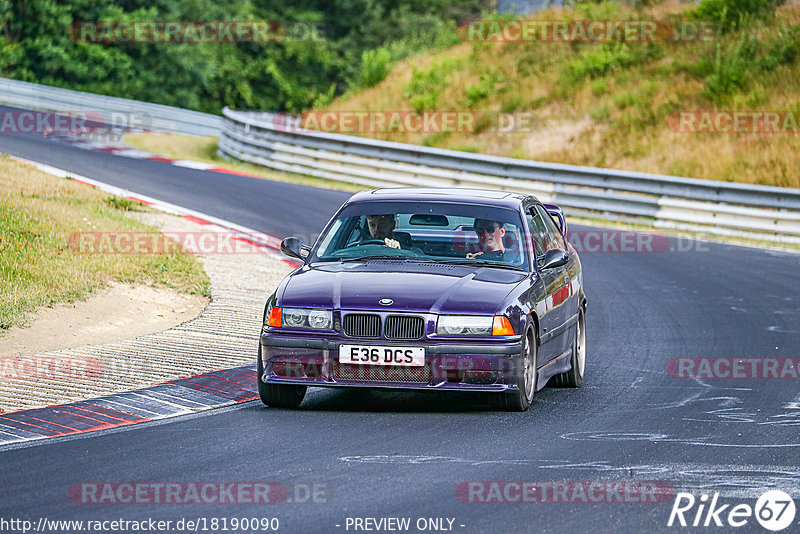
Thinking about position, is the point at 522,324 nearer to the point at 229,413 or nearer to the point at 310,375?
the point at 310,375

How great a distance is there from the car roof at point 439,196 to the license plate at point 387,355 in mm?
1854

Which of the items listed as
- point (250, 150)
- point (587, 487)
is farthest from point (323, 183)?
point (587, 487)

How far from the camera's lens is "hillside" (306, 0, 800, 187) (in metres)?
29.2

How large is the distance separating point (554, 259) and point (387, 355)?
191 centimetres

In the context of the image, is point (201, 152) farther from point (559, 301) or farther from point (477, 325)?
point (477, 325)

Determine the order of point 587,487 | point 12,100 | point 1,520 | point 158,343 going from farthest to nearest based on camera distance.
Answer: point 12,100 < point 158,343 < point 587,487 < point 1,520

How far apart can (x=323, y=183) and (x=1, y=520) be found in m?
23.0

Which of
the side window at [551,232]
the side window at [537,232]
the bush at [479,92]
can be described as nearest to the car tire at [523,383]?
the side window at [537,232]

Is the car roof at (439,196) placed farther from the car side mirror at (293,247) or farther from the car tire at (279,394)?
the car tire at (279,394)

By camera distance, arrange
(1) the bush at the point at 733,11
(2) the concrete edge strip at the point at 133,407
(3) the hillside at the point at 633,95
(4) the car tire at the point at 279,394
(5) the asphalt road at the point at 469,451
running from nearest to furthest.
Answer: (5) the asphalt road at the point at 469,451 → (2) the concrete edge strip at the point at 133,407 → (4) the car tire at the point at 279,394 → (3) the hillside at the point at 633,95 → (1) the bush at the point at 733,11

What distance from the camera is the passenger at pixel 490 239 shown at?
9.96 m

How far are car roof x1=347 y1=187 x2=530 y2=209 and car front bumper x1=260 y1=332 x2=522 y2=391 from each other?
1.79 metres

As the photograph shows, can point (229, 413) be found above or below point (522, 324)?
below

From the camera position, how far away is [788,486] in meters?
6.99
